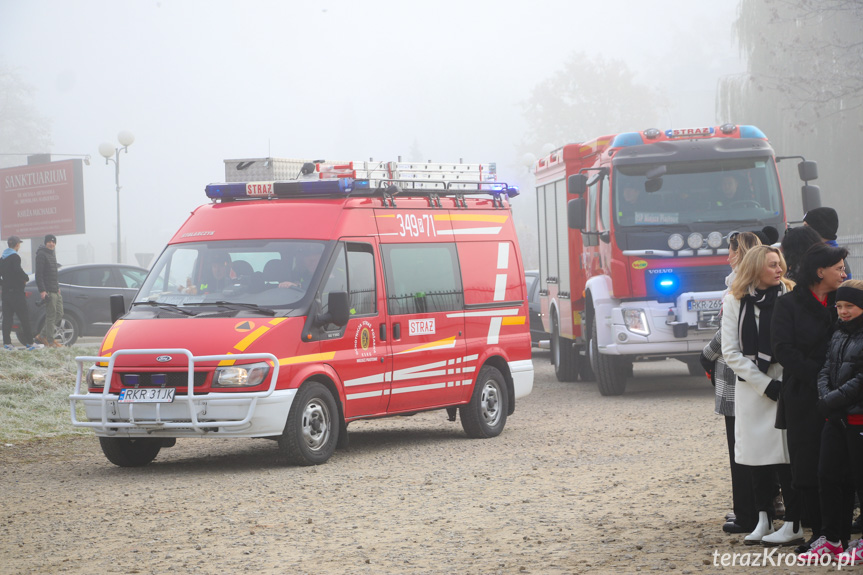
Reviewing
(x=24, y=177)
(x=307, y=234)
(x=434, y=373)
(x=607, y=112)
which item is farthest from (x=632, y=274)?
(x=607, y=112)

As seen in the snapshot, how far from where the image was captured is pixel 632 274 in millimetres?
16312

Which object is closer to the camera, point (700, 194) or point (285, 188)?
point (285, 188)

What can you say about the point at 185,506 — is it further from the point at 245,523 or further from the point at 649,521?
the point at 649,521

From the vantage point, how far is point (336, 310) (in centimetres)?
1103

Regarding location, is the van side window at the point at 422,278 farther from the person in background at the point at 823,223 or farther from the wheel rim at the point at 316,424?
the person in background at the point at 823,223

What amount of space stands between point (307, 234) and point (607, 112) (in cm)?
8130

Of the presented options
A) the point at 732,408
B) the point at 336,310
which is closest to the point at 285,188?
the point at 336,310

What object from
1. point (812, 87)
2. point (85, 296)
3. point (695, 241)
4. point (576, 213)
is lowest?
point (85, 296)

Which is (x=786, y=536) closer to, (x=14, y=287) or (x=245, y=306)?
(x=245, y=306)

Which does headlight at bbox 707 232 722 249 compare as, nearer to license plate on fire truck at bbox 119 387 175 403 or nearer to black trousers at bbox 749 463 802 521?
license plate on fire truck at bbox 119 387 175 403

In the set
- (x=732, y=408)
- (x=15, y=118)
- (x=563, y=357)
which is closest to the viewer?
(x=732, y=408)

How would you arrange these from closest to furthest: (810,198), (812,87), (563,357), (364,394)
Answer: (364,394) < (810,198) < (563,357) < (812,87)

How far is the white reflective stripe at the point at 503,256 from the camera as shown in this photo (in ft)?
45.3

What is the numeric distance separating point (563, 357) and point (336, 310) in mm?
9463
